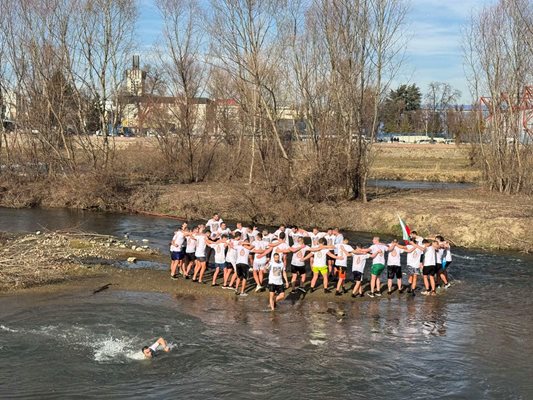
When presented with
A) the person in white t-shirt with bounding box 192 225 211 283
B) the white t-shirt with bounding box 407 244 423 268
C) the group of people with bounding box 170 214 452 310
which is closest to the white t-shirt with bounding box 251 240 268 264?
the group of people with bounding box 170 214 452 310

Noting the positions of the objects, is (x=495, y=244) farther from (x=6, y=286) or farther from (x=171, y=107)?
A: (x=171, y=107)

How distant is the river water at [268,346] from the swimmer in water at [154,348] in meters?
0.16

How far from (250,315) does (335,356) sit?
11.3 feet

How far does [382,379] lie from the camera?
1168cm

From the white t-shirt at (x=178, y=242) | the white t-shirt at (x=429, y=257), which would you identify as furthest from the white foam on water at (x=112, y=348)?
the white t-shirt at (x=429, y=257)

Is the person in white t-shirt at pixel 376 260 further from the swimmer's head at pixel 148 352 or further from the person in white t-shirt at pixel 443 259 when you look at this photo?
the swimmer's head at pixel 148 352

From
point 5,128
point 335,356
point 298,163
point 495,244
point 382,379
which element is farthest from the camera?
point 5,128

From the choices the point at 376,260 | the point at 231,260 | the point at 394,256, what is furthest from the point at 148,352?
the point at 394,256

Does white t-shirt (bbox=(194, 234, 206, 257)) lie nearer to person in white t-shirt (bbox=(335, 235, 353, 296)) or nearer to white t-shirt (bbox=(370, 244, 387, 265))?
person in white t-shirt (bbox=(335, 235, 353, 296))

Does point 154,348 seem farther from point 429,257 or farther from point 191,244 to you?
point 429,257

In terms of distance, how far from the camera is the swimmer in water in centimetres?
1223

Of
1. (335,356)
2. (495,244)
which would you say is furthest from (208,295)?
(495,244)

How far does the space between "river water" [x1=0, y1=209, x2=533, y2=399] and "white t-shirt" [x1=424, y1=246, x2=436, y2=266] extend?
110 cm

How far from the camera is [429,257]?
18031 millimetres
